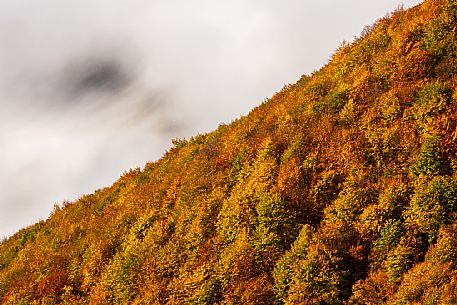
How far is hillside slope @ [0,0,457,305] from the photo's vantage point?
27.4 m

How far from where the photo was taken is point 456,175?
2806cm

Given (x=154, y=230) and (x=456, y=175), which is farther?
(x=154, y=230)

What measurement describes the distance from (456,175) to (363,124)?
7.83 meters

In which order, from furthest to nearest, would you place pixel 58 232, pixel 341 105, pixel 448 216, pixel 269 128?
pixel 58 232, pixel 269 128, pixel 341 105, pixel 448 216

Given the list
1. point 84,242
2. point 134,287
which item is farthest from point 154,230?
point 84,242

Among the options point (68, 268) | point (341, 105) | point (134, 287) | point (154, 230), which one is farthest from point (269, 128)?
point (68, 268)

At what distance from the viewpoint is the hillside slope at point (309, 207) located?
89.8 ft

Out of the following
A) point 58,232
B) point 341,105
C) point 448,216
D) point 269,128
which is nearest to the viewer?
point 448,216

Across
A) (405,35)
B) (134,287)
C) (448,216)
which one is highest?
(405,35)

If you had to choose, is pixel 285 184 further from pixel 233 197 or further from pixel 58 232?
pixel 58 232

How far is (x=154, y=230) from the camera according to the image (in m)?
38.3

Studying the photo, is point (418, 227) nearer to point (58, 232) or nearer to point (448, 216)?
point (448, 216)

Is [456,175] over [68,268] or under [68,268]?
under

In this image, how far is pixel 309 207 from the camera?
32375mm
